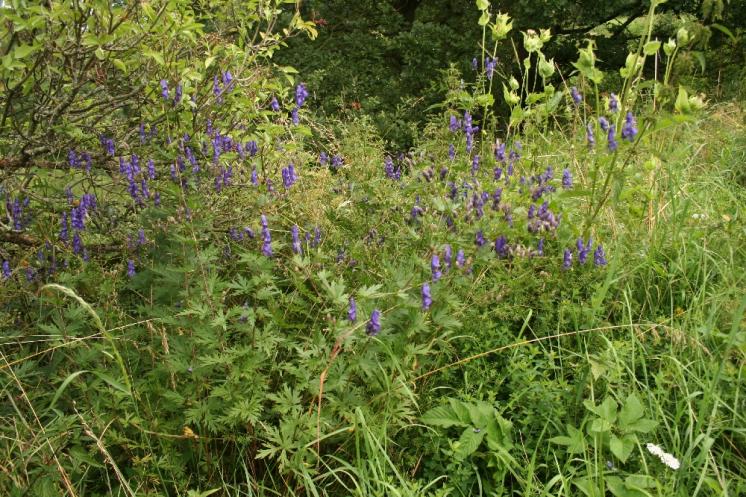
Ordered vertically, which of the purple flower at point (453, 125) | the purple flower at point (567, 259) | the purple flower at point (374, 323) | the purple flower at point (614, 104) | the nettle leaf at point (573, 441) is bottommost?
the nettle leaf at point (573, 441)

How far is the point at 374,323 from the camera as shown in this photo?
1896 millimetres

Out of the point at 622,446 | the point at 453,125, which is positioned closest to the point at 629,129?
the point at 453,125

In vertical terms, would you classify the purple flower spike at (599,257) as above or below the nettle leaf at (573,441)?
above

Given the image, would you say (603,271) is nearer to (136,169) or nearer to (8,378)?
(136,169)

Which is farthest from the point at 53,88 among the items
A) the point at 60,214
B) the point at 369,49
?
the point at 369,49

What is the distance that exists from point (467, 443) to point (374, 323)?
0.56m

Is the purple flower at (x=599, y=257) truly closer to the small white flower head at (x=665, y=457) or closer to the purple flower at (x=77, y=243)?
the small white flower head at (x=665, y=457)

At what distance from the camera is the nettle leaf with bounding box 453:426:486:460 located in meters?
2.06

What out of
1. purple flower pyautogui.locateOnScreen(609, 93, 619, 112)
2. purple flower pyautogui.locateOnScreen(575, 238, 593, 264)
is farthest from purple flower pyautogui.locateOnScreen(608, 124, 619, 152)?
purple flower pyautogui.locateOnScreen(575, 238, 593, 264)

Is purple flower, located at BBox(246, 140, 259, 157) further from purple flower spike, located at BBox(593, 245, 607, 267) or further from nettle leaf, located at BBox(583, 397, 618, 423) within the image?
nettle leaf, located at BBox(583, 397, 618, 423)

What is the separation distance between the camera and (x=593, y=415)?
2166 mm

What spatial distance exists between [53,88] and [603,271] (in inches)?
103

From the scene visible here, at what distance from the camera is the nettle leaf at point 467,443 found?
2.06 m

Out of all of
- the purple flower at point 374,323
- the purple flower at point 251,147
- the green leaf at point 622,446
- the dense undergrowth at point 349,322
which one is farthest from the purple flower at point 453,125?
the green leaf at point 622,446
